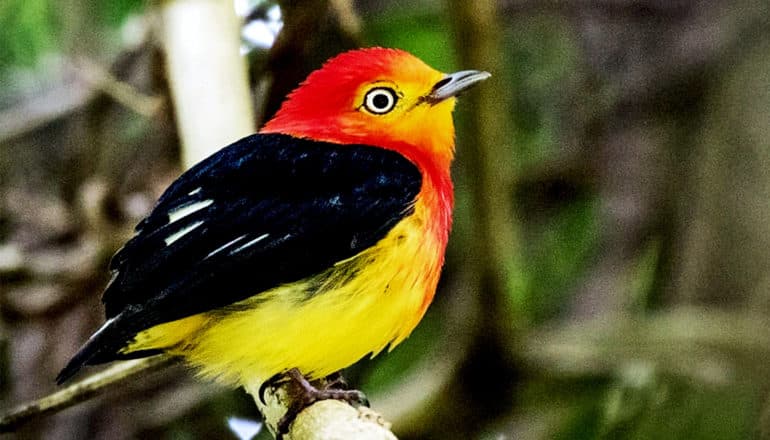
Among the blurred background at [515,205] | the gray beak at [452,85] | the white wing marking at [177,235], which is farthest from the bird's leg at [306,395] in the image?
the blurred background at [515,205]

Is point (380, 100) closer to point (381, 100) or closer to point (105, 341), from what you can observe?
point (381, 100)

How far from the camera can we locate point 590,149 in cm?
445

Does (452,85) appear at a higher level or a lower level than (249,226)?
higher

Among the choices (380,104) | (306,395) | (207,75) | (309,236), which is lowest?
(306,395)

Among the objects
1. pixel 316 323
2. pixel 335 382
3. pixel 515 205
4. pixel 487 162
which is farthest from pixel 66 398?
pixel 515 205

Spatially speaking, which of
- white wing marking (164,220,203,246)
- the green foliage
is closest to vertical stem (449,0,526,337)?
white wing marking (164,220,203,246)

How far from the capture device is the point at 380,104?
2318mm

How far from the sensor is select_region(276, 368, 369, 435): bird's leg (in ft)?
→ 7.38

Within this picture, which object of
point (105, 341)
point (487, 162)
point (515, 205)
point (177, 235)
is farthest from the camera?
point (515, 205)

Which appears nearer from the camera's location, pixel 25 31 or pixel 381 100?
pixel 381 100

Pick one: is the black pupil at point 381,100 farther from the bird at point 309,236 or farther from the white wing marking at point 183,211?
the white wing marking at point 183,211

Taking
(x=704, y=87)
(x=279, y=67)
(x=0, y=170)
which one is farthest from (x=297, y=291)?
(x=704, y=87)

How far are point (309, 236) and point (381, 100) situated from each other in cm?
30

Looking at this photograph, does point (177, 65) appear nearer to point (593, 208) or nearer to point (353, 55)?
point (353, 55)
